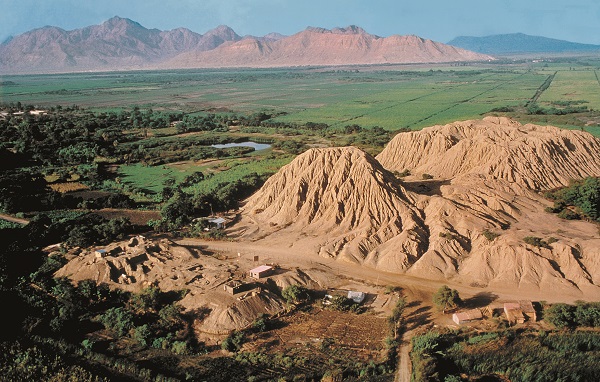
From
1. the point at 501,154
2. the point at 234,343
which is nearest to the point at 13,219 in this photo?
the point at 234,343

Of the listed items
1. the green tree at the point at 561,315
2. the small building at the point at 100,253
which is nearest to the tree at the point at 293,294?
the small building at the point at 100,253

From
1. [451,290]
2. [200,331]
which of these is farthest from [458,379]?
[200,331]

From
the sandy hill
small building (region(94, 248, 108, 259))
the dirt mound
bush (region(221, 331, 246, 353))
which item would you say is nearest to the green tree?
the sandy hill

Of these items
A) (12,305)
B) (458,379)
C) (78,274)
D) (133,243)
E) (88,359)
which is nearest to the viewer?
(458,379)

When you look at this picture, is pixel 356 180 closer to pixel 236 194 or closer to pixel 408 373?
pixel 236 194

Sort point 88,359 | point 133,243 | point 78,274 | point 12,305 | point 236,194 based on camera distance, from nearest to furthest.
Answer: point 88,359 < point 12,305 < point 78,274 < point 133,243 < point 236,194

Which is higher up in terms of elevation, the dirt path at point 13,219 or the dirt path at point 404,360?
the dirt path at point 13,219

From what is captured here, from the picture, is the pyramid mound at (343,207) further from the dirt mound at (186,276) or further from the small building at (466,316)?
the small building at (466,316)
